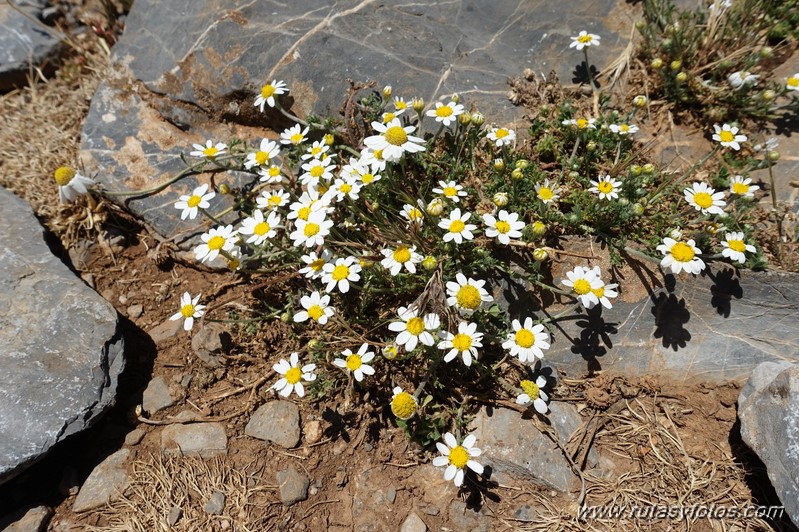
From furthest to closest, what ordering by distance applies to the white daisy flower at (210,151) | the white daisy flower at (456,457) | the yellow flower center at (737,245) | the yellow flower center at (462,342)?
the white daisy flower at (210,151)
the yellow flower center at (737,245)
the yellow flower center at (462,342)
the white daisy flower at (456,457)

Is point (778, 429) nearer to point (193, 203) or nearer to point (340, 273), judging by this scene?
point (340, 273)

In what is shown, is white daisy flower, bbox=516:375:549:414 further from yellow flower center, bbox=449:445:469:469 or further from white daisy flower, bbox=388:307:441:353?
white daisy flower, bbox=388:307:441:353

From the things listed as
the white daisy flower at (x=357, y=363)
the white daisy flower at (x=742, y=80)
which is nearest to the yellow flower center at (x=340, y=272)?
the white daisy flower at (x=357, y=363)

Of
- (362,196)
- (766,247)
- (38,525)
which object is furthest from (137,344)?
(766,247)

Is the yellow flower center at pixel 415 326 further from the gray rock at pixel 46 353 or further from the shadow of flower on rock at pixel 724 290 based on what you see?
the gray rock at pixel 46 353

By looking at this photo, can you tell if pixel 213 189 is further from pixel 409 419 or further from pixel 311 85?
pixel 409 419

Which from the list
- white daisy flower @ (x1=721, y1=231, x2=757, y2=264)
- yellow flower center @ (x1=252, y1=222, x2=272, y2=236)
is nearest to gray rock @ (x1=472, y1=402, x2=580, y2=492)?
white daisy flower @ (x1=721, y1=231, x2=757, y2=264)

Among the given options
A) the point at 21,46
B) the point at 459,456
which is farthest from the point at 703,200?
the point at 21,46

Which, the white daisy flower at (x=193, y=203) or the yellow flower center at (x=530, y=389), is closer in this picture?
the yellow flower center at (x=530, y=389)
